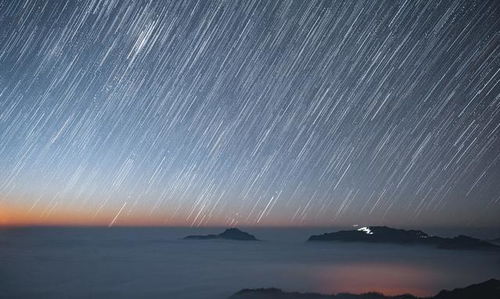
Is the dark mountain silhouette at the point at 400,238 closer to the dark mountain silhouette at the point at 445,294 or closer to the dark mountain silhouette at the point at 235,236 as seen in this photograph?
the dark mountain silhouette at the point at 235,236

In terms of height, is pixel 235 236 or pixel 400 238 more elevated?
→ pixel 400 238

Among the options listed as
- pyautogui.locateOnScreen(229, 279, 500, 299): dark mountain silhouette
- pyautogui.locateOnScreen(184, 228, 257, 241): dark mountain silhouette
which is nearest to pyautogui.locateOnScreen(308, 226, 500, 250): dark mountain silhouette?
pyautogui.locateOnScreen(184, 228, 257, 241): dark mountain silhouette

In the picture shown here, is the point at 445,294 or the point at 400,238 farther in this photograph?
the point at 400,238

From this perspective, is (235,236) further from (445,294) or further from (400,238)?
(445,294)

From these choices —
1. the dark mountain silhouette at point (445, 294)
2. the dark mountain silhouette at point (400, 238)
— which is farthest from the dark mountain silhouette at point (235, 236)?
the dark mountain silhouette at point (445, 294)

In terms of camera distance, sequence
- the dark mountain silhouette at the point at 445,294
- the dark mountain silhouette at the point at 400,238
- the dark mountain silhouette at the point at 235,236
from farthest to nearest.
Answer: the dark mountain silhouette at the point at 235,236 < the dark mountain silhouette at the point at 400,238 < the dark mountain silhouette at the point at 445,294

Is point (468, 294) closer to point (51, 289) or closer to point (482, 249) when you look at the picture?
point (51, 289)

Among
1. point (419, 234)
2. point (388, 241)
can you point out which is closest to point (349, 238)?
point (388, 241)

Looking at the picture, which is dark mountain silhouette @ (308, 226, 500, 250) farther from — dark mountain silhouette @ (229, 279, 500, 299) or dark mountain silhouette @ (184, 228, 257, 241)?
dark mountain silhouette @ (229, 279, 500, 299)

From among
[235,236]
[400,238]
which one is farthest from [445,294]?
Result: [235,236]
